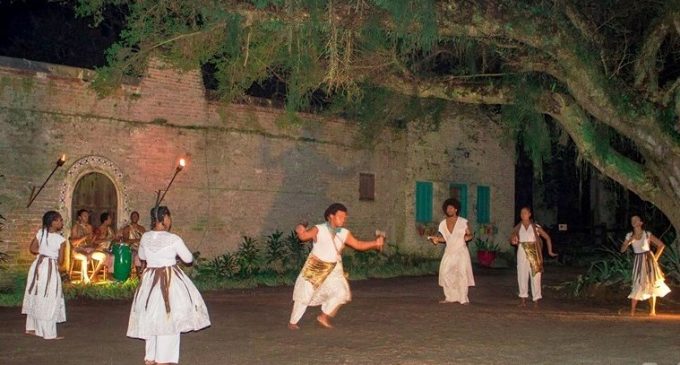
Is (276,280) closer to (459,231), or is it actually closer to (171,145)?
(171,145)

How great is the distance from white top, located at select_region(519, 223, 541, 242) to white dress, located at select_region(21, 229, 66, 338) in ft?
24.3

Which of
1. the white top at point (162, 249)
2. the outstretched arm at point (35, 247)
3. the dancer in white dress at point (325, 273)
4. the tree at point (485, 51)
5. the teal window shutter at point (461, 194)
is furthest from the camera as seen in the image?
the teal window shutter at point (461, 194)

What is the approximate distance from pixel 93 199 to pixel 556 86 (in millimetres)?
8997

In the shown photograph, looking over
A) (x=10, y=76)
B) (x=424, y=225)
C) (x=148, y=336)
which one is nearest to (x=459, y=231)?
(x=148, y=336)

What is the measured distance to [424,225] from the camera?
78.6ft

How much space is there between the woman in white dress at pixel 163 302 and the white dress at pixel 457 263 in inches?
254

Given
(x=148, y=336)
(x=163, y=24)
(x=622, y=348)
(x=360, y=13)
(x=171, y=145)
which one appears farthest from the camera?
(x=171, y=145)

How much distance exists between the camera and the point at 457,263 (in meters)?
13.9

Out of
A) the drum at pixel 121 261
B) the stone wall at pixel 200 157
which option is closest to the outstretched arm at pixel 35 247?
the drum at pixel 121 261

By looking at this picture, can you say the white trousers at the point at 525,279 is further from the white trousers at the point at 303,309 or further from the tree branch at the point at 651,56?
the white trousers at the point at 303,309

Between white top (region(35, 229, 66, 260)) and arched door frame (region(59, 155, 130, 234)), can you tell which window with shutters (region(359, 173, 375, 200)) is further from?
white top (region(35, 229, 66, 260))

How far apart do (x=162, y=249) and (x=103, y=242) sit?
8.57m

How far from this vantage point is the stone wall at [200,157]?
15.8m

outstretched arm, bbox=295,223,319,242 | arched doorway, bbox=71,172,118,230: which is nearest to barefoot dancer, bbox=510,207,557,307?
outstretched arm, bbox=295,223,319,242
